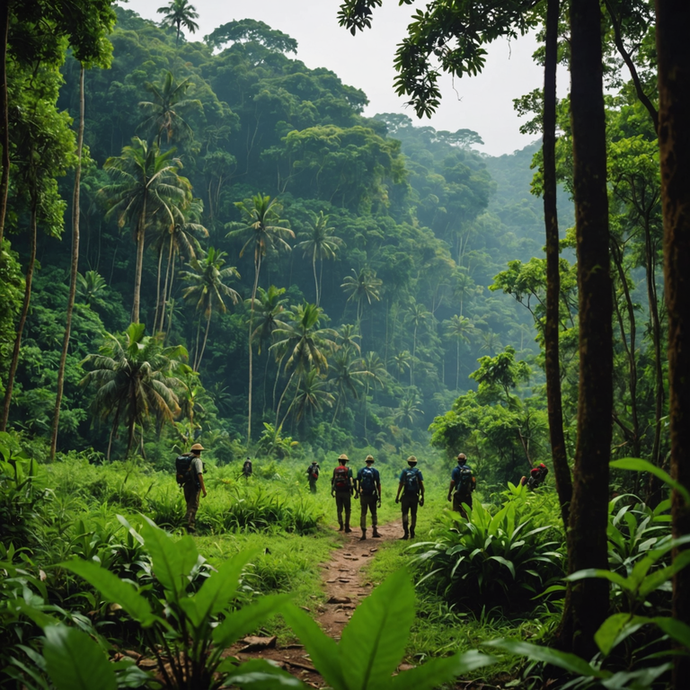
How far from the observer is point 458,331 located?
56.9 metres

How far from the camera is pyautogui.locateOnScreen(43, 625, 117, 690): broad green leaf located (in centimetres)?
146

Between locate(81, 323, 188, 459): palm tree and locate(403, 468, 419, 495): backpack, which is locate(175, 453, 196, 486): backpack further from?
locate(81, 323, 188, 459): palm tree

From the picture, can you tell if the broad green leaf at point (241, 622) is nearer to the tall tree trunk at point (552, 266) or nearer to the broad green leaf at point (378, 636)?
the broad green leaf at point (378, 636)

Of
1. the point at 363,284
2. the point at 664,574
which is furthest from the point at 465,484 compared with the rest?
the point at 363,284

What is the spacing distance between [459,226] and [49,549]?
64837 mm

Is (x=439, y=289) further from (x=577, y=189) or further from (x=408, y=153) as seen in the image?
(x=577, y=189)

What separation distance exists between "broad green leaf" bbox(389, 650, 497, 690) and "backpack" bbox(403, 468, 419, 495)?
6.95 m

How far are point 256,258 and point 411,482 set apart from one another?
2736cm

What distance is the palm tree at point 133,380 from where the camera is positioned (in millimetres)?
18562

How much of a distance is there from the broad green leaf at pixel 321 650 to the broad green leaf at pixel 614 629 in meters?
0.79

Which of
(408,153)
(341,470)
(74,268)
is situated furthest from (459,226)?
(341,470)

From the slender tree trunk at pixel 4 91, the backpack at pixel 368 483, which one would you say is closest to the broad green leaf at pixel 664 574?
the slender tree trunk at pixel 4 91

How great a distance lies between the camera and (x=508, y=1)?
17.2 feet

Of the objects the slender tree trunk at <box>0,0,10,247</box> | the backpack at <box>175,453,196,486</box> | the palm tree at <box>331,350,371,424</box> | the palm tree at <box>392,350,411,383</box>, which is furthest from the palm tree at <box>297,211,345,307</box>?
the slender tree trunk at <box>0,0,10,247</box>
